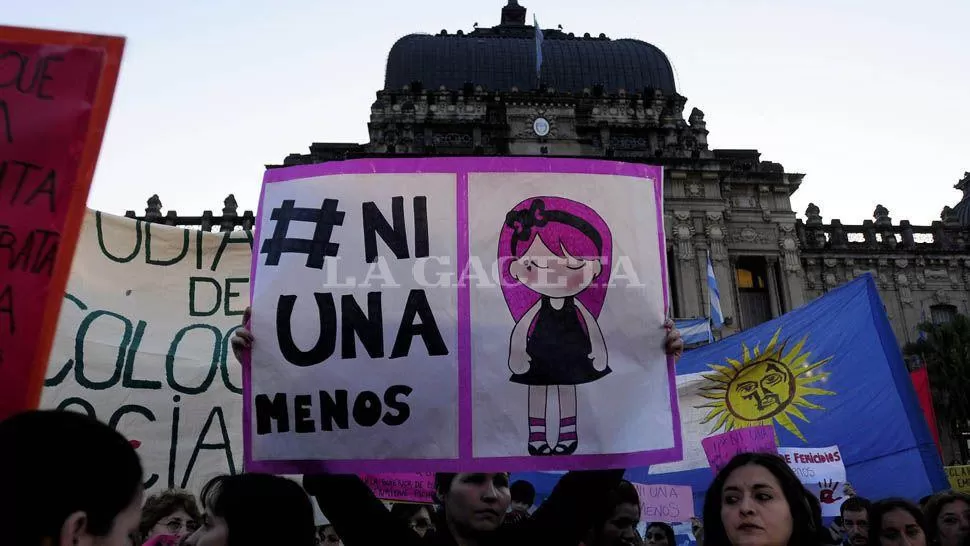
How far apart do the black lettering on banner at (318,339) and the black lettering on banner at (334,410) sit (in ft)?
0.65

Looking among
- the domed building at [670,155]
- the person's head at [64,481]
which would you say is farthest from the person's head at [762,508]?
the domed building at [670,155]

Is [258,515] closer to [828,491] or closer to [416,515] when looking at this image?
[416,515]

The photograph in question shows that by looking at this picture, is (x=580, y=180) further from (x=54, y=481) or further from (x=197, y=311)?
(x=197, y=311)

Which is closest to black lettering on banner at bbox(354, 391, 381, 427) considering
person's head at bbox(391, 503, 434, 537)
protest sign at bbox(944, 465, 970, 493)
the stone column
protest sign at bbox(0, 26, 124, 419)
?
protest sign at bbox(0, 26, 124, 419)

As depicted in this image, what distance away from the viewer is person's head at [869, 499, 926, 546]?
17.6 feet

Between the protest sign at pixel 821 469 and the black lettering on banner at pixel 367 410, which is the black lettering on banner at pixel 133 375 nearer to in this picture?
the black lettering on banner at pixel 367 410

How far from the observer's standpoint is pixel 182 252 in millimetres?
6582

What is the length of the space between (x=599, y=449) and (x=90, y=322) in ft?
14.3

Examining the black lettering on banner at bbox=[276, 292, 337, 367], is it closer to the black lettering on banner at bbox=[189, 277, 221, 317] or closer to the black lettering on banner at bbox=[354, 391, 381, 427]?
the black lettering on banner at bbox=[354, 391, 381, 427]

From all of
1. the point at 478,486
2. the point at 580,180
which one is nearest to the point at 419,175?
the point at 580,180

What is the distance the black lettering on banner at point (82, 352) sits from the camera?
588 cm

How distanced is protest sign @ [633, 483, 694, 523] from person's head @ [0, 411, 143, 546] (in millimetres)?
8216

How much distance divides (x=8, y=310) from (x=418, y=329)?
6.13 feet

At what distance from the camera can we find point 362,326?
4008 mm
